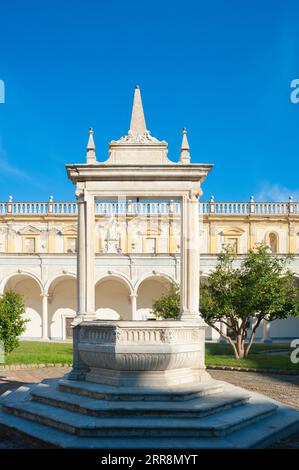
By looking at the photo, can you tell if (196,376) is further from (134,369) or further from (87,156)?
(87,156)

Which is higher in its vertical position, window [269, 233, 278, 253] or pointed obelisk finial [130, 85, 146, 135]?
pointed obelisk finial [130, 85, 146, 135]

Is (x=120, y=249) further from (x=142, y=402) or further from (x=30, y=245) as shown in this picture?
(x=142, y=402)

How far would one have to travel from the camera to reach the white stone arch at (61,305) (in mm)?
34375

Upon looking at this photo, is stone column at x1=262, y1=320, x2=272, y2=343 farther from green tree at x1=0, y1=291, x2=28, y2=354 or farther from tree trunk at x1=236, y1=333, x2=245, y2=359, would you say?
green tree at x1=0, y1=291, x2=28, y2=354

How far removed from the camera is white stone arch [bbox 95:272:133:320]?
34.4m

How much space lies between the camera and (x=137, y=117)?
12.2 metres

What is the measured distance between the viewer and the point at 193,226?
1149 cm

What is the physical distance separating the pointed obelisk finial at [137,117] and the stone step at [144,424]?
6.13m

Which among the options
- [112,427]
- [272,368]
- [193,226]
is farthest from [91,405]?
[272,368]

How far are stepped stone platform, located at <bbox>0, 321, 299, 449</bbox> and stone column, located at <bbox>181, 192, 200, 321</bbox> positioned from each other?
1.10 meters

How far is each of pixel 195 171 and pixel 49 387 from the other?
16.8ft

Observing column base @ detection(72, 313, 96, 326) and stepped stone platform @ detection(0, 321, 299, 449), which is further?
column base @ detection(72, 313, 96, 326)

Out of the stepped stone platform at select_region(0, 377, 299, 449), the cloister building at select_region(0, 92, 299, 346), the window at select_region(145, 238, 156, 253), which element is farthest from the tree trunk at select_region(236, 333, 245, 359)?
the window at select_region(145, 238, 156, 253)

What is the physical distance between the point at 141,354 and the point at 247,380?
21.9 ft
